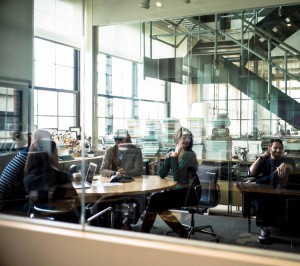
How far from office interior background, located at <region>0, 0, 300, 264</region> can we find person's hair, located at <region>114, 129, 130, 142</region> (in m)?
0.11

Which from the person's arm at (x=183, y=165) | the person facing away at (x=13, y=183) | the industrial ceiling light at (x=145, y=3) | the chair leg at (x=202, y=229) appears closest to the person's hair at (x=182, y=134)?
the person's arm at (x=183, y=165)

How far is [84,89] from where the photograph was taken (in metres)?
3.68

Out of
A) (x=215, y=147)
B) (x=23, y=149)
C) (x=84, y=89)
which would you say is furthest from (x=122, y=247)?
(x=215, y=147)

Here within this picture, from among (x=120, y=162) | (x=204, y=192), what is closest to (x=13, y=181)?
(x=120, y=162)

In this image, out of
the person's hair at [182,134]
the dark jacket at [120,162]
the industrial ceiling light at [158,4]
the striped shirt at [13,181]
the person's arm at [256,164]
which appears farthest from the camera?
the industrial ceiling light at [158,4]

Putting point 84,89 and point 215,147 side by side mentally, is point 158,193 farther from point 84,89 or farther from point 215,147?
point 215,147

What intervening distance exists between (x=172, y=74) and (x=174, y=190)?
3333 millimetres

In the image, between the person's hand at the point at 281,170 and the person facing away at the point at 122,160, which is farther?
the person facing away at the point at 122,160

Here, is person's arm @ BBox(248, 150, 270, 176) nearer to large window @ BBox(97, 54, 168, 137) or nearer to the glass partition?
the glass partition

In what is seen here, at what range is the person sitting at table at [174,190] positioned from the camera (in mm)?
3740

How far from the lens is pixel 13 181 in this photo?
366 cm

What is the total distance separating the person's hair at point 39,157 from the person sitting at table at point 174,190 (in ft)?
3.44

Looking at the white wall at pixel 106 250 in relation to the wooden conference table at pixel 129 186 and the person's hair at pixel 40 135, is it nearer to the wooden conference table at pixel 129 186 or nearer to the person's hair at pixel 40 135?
the wooden conference table at pixel 129 186

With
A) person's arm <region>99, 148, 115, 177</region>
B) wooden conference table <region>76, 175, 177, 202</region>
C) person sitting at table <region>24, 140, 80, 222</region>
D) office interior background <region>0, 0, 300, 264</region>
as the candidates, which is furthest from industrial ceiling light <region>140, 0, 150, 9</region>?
person sitting at table <region>24, 140, 80, 222</region>
